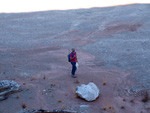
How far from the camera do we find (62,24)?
2580 centimetres

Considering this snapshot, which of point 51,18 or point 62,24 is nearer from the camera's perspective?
point 62,24

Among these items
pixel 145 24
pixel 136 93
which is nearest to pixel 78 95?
pixel 136 93

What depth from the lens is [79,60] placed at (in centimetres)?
1430

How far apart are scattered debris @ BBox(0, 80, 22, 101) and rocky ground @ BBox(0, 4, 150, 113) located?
0.62ft

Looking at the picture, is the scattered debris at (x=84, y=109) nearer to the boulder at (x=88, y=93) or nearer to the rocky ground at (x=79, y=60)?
the rocky ground at (x=79, y=60)

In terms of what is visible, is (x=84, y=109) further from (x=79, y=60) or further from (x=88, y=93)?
(x=79, y=60)

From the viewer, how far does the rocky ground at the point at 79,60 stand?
9123 mm

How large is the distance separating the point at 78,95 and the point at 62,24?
57.4ft

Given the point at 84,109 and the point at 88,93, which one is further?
the point at 88,93

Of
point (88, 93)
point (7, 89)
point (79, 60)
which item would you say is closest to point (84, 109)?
point (88, 93)

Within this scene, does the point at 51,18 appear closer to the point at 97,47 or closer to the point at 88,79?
the point at 97,47

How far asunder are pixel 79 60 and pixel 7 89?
6015 mm

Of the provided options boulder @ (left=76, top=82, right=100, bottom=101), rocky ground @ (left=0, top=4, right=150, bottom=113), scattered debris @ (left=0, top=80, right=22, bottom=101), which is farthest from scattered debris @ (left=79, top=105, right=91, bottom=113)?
scattered debris @ (left=0, top=80, right=22, bottom=101)

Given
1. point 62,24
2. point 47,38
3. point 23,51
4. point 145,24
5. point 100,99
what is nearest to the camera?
point 100,99
